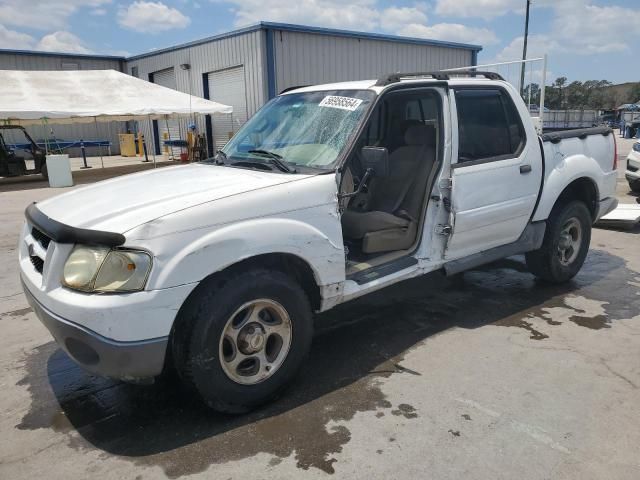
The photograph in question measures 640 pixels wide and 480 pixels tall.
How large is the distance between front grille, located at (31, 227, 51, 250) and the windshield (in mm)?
1360

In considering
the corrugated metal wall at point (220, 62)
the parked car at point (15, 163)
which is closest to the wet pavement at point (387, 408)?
the parked car at point (15, 163)

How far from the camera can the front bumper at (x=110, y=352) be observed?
8.21 ft

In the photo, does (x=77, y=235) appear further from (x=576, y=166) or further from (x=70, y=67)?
(x=70, y=67)

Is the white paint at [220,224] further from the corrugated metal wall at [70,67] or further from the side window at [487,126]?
the corrugated metal wall at [70,67]

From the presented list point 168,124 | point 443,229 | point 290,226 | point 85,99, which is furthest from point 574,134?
point 168,124

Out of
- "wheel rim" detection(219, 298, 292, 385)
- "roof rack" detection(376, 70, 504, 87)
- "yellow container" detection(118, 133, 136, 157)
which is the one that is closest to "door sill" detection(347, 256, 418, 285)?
"wheel rim" detection(219, 298, 292, 385)

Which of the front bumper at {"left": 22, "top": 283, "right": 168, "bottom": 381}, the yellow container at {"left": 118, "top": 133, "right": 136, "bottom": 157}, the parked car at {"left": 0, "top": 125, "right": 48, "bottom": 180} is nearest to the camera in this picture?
the front bumper at {"left": 22, "top": 283, "right": 168, "bottom": 381}

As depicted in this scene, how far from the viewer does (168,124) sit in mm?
25656

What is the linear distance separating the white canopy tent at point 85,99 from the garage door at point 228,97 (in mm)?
1485

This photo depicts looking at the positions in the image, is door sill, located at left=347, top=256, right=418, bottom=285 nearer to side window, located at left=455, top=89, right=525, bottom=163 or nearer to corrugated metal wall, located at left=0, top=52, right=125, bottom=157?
side window, located at left=455, top=89, right=525, bottom=163

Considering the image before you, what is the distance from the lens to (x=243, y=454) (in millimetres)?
2680

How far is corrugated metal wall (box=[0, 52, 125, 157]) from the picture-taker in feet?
88.1

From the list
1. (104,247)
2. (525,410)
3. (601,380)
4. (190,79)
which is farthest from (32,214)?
(190,79)

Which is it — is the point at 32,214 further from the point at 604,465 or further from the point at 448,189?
the point at 604,465
